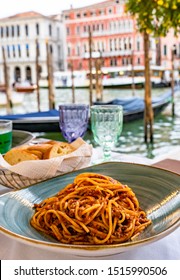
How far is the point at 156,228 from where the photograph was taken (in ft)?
1.66

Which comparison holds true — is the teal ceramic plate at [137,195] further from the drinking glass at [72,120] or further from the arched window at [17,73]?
the arched window at [17,73]

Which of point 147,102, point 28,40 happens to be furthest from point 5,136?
point 28,40

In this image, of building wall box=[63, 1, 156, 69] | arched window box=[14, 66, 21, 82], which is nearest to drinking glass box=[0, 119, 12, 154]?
building wall box=[63, 1, 156, 69]

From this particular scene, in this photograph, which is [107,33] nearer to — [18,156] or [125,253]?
[18,156]

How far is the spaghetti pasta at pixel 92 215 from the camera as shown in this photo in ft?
1.57

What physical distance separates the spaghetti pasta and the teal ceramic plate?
14 millimetres

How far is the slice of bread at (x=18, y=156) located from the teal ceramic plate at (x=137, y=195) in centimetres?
7

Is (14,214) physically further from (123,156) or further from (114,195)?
(123,156)

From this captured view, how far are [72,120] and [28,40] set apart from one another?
24454mm

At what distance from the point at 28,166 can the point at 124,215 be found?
20 cm

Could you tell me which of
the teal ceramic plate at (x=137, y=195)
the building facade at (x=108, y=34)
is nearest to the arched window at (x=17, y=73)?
the building facade at (x=108, y=34)

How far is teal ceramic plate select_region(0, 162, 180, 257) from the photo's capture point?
0.44 metres

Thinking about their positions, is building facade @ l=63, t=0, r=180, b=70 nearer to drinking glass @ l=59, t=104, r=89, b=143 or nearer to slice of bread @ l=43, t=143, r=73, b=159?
drinking glass @ l=59, t=104, r=89, b=143

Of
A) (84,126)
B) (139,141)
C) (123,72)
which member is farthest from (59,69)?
(84,126)
